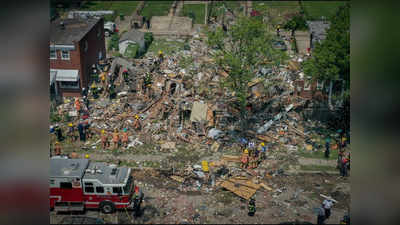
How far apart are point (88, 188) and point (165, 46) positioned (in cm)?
2586

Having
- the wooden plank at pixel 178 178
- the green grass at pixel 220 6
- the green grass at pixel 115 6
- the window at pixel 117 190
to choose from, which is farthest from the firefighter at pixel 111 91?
the green grass at pixel 115 6

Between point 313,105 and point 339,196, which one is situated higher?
point 313,105

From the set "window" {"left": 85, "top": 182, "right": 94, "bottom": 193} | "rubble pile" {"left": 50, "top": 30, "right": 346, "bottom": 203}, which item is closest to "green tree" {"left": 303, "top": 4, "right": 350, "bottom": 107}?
"rubble pile" {"left": 50, "top": 30, "right": 346, "bottom": 203}

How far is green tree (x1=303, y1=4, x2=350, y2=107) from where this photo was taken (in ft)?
97.7

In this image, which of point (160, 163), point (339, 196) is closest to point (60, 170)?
point (160, 163)

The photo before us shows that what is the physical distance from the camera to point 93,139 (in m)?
31.0

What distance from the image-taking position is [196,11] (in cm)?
5750

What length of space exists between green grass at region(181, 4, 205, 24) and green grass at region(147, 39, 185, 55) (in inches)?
306

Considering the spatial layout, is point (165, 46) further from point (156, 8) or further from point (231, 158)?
point (231, 158)
